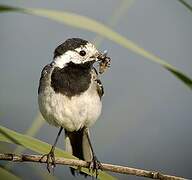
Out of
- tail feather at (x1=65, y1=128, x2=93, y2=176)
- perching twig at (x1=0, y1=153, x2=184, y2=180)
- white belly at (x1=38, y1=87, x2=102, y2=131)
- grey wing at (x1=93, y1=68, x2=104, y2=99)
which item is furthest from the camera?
tail feather at (x1=65, y1=128, x2=93, y2=176)

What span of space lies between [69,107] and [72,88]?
0.31 feet

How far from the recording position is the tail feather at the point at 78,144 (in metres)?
2.27

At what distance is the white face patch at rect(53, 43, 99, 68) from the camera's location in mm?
2066

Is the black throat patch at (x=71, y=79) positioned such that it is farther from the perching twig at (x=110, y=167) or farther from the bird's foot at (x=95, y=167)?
the perching twig at (x=110, y=167)

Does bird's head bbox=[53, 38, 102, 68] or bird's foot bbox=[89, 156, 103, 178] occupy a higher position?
bird's head bbox=[53, 38, 102, 68]

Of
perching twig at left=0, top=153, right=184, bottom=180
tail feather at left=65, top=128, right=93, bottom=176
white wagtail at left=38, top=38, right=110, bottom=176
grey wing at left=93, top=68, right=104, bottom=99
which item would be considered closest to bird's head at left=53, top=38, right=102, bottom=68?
white wagtail at left=38, top=38, right=110, bottom=176

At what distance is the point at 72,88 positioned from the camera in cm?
205

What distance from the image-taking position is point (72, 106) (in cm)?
201

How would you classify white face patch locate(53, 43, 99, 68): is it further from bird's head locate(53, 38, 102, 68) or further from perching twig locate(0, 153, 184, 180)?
perching twig locate(0, 153, 184, 180)

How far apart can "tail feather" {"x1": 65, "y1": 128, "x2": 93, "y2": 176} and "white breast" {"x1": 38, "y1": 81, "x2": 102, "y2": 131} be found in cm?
22

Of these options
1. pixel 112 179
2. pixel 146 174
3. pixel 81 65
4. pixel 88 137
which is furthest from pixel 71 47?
pixel 112 179

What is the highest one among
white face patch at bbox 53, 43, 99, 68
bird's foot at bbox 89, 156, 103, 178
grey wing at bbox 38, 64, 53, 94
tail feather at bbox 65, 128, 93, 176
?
white face patch at bbox 53, 43, 99, 68

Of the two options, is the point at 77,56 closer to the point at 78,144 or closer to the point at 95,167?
the point at 78,144

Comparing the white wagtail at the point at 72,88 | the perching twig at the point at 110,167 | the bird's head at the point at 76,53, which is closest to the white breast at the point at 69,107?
the white wagtail at the point at 72,88
